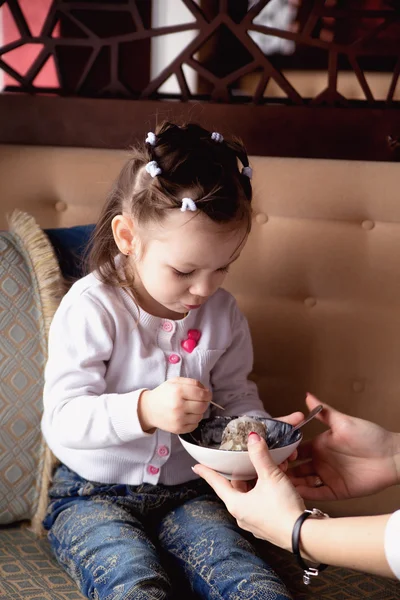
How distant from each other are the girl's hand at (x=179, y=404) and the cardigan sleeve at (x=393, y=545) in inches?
14.4

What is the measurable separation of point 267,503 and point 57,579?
19.0 inches

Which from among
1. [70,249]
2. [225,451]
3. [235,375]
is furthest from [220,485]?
[70,249]

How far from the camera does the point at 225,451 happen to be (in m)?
1.16

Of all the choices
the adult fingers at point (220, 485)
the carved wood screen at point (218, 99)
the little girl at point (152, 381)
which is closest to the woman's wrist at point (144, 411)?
the little girl at point (152, 381)

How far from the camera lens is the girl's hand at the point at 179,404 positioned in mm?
1212

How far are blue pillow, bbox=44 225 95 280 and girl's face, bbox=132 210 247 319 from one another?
0.78 ft

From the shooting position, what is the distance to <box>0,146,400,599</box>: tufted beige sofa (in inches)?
66.6

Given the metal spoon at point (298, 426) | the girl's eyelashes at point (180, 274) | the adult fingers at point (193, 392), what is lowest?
the metal spoon at point (298, 426)

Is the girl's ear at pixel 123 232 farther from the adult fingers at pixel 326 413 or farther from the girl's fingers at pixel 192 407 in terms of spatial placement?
the adult fingers at pixel 326 413

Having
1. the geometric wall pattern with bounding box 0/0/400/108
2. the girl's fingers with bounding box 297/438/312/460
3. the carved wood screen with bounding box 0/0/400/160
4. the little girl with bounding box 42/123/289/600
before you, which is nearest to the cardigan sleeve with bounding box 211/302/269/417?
the little girl with bounding box 42/123/289/600

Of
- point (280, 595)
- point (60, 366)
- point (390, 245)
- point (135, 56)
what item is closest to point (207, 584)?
point (280, 595)

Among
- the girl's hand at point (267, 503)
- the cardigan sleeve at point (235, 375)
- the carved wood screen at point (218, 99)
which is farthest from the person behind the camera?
the carved wood screen at point (218, 99)

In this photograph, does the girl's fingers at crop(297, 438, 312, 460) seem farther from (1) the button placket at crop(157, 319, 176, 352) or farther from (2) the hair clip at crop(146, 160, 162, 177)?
(2) the hair clip at crop(146, 160, 162, 177)

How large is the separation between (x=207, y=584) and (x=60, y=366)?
0.47m
